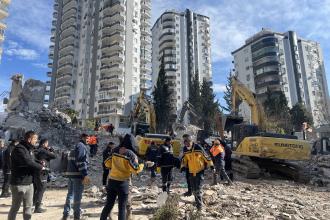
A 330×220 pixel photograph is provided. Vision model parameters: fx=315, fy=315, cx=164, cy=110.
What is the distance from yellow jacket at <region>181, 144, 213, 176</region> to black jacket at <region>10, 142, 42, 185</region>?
3.55 meters

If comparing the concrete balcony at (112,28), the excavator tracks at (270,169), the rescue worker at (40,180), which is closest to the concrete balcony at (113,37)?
the concrete balcony at (112,28)

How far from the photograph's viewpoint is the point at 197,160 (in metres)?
7.43

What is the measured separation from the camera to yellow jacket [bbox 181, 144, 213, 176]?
24.3 feet

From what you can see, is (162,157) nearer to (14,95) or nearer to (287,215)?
(287,215)

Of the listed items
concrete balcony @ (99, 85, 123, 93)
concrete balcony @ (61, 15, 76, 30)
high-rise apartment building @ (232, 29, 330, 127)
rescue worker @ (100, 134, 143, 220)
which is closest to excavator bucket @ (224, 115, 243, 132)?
rescue worker @ (100, 134, 143, 220)

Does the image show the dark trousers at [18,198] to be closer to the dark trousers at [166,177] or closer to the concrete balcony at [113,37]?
the dark trousers at [166,177]

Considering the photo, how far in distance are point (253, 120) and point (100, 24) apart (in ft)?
207

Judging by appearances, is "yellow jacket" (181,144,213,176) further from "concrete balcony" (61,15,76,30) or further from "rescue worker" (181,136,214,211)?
"concrete balcony" (61,15,76,30)

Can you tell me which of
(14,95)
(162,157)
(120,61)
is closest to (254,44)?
(120,61)

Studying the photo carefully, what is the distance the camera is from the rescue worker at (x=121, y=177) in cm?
530

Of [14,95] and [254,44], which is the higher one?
[254,44]

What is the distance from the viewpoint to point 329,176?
1434 centimetres

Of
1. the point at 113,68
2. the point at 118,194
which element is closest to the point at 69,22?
the point at 113,68

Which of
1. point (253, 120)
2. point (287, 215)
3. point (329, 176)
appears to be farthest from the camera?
point (253, 120)
